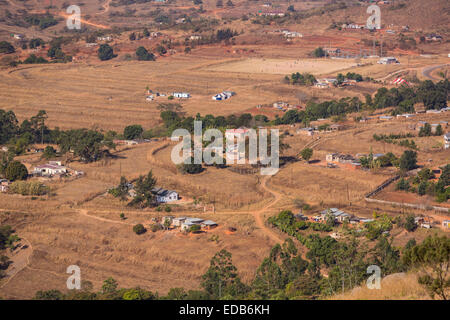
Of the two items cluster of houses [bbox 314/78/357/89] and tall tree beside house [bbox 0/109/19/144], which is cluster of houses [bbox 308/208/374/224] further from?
cluster of houses [bbox 314/78/357/89]

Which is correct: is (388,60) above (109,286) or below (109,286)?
above

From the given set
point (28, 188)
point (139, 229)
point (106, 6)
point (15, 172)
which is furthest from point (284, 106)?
point (106, 6)

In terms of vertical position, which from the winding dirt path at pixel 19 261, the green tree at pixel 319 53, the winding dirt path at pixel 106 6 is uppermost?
the winding dirt path at pixel 106 6

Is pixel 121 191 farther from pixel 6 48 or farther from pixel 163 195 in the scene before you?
pixel 6 48

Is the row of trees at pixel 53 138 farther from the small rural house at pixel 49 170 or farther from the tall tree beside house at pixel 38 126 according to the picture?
the small rural house at pixel 49 170

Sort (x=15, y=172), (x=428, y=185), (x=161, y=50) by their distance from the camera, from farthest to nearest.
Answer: (x=161, y=50), (x=15, y=172), (x=428, y=185)

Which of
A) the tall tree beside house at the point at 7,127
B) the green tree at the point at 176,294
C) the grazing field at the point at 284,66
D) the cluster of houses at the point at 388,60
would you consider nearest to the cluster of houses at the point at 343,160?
the green tree at the point at 176,294

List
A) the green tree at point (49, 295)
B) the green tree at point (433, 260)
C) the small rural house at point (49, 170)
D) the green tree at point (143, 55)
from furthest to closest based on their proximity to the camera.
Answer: the green tree at point (143, 55), the small rural house at point (49, 170), the green tree at point (49, 295), the green tree at point (433, 260)
